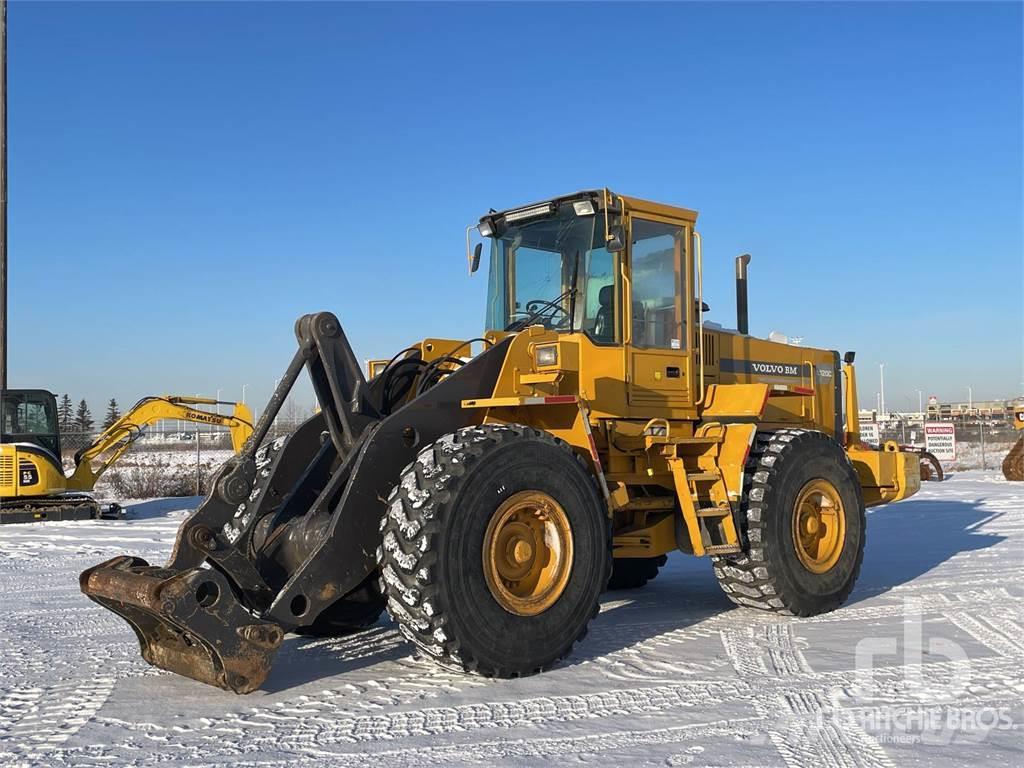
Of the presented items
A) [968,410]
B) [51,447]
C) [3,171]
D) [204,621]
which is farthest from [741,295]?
[968,410]

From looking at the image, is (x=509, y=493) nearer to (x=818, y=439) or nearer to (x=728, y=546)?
(x=728, y=546)

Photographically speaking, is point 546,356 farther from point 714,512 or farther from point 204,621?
point 204,621

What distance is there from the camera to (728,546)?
7.16m

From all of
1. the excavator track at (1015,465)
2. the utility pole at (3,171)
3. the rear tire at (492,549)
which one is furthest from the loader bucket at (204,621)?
the excavator track at (1015,465)

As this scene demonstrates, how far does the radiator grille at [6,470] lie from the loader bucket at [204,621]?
13.3 metres

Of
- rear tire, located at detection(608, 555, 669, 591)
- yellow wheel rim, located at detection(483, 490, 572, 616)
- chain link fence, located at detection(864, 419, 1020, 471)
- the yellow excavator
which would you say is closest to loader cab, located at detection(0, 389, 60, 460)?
the yellow excavator

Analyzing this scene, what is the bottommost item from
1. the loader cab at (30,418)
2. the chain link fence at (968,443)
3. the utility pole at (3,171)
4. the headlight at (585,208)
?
the chain link fence at (968,443)

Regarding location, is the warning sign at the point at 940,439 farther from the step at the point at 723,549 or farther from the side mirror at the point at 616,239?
the side mirror at the point at 616,239

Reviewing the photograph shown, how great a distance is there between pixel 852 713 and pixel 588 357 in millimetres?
3000

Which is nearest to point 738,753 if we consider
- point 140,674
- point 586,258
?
point 140,674

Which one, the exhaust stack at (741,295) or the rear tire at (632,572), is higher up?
the exhaust stack at (741,295)

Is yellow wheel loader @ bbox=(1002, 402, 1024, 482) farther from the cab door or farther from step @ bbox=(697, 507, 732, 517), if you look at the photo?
step @ bbox=(697, 507, 732, 517)

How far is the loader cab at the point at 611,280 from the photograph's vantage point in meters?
7.23

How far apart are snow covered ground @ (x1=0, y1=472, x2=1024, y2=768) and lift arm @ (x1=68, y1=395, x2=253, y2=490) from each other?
1092cm
